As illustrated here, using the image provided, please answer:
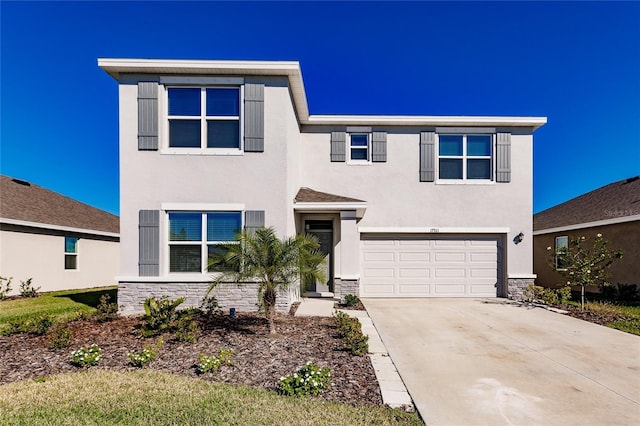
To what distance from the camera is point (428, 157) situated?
1198 centimetres

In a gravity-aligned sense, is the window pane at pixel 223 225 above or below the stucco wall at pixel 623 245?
above

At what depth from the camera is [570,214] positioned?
16.1m

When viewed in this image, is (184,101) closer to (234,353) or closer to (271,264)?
(271,264)

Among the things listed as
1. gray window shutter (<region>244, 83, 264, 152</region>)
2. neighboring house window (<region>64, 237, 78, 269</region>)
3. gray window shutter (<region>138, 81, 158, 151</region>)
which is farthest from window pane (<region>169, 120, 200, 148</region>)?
neighboring house window (<region>64, 237, 78, 269</region>)

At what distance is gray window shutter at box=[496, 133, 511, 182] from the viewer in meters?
11.9

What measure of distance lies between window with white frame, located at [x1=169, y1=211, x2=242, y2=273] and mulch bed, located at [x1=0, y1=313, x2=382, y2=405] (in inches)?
66.4

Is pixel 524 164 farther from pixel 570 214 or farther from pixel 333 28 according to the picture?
pixel 333 28

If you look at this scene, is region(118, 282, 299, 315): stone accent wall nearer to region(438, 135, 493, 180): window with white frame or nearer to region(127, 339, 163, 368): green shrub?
region(127, 339, 163, 368): green shrub

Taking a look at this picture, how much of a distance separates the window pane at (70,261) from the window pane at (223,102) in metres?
10.5

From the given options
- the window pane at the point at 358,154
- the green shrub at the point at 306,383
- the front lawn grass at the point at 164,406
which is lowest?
the front lawn grass at the point at 164,406

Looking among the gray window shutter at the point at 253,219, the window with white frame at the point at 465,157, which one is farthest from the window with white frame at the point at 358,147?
the gray window shutter at the point at 253,219

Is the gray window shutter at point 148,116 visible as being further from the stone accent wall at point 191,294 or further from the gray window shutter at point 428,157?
the gray window shutter at point 428,157

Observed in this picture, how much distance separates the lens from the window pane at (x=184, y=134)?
8.87 m

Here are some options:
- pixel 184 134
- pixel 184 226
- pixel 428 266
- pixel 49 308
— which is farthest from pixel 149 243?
pixel 428 266
